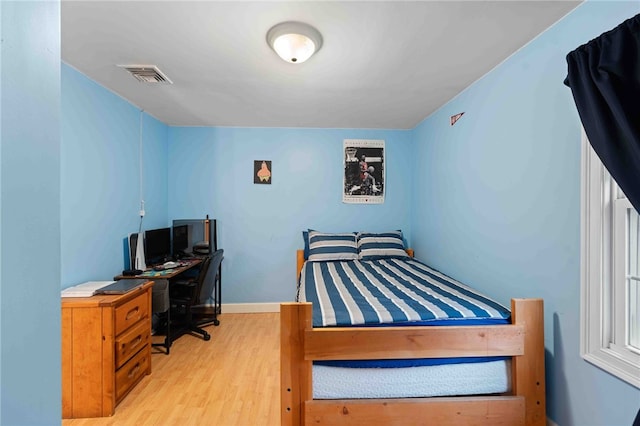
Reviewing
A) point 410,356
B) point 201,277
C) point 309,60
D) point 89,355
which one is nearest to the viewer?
point 410,356

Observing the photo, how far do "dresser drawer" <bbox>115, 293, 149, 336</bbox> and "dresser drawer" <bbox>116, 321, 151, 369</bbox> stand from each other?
0.16ft

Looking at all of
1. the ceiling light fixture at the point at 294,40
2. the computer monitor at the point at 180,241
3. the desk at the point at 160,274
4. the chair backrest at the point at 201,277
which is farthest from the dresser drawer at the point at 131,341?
the ceiling light fixture at the point at 294,40

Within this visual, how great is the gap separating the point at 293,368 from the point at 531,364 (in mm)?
1224

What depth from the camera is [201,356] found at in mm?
2555

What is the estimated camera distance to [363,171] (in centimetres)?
369

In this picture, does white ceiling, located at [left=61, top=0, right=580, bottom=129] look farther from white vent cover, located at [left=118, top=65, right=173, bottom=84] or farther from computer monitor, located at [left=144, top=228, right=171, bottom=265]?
computer monitor, located at [left=144, top=228, right=171, bottom=265]

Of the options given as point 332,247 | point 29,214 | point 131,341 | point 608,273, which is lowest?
point 131,341

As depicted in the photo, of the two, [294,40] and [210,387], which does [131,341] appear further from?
[294,40]

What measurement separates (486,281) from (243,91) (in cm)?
251

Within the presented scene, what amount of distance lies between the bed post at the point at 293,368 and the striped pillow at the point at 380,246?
1.95 meters

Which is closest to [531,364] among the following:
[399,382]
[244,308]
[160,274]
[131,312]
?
[399,382]

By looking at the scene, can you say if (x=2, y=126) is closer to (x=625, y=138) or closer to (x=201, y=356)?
(x=625, y=138)

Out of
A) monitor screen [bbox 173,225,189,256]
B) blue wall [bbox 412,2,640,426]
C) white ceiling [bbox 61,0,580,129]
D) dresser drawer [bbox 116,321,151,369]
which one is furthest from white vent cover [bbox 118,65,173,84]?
blue wall [bbox 412,2,640,426]

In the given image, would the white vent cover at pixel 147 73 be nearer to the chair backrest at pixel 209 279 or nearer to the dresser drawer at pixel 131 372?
the chair backrest at pixel 209 279
